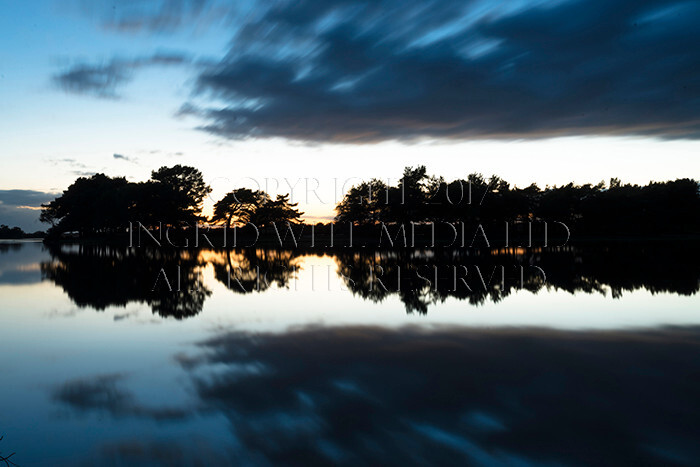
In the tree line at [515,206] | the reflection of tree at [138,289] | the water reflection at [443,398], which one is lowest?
the water reflection at [443,398]

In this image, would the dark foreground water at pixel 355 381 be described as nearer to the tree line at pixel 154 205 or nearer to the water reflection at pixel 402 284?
the water reflection at pixel 402 284

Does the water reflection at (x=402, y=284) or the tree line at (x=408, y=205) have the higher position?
the tree line at (x=408, y=205)

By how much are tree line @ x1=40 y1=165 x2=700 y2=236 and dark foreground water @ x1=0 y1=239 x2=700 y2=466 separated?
52893 mm

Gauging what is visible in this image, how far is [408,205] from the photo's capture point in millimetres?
62625

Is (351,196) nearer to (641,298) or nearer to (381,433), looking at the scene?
(641,298)

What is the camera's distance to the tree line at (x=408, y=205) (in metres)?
64.5

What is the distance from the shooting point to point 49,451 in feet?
13.6

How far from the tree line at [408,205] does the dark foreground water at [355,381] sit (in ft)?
174

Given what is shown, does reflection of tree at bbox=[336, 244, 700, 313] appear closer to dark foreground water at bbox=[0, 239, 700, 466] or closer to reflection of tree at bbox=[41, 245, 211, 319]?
dark foreground water at bbox=[0, 239, 700, 466]

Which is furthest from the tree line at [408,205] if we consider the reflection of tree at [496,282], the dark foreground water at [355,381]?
the dark foreground water at [355,381]

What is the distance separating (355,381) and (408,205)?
189ft

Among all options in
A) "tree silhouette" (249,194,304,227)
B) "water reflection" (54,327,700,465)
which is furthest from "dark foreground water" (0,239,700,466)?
"tree silhouette" (249,194,304,227)

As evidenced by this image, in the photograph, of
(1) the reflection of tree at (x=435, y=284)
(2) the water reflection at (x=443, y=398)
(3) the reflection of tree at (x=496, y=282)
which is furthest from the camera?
(3) the reflection of tree at (x=496, y=282)

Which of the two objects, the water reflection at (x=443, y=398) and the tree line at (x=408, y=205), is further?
the tree line at (x=408, y=205)
